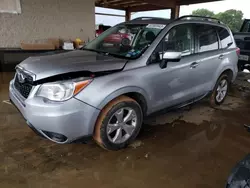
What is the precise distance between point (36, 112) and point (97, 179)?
95cm

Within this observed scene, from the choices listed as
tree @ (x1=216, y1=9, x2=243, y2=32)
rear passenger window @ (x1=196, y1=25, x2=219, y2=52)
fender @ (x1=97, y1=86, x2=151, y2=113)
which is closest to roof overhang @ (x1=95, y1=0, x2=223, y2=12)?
tree @ (x1=216, y1=9, x2=243, y2=32)

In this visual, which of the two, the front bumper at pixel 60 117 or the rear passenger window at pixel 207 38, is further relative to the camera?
the rear passenger window at pixel 207 38

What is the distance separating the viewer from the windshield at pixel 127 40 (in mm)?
2834

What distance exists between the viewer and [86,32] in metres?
7.23

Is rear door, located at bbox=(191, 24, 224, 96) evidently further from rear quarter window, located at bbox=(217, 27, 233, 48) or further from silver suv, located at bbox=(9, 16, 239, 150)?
rear quarter window, located at bbox=(217, 27, 233, 48)

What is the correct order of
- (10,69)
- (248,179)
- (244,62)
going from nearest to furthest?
(248,179)
(10,69)
(244,62)

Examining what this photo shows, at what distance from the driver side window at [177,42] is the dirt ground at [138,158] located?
3.93 feet

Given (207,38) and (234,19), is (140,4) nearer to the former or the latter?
(234,19)

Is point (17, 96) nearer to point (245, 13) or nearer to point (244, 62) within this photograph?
point (244, 62)

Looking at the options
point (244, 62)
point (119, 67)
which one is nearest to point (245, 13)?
point (244, 62)

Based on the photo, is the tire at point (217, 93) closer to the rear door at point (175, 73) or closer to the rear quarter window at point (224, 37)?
the rear quarter window at point (224, 37)

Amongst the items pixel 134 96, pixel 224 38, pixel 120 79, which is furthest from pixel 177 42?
pixel 224 38

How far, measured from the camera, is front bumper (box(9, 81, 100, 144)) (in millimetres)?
2115

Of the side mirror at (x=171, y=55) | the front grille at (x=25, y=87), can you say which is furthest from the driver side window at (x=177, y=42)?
the front grille at (x=25, y=87)
